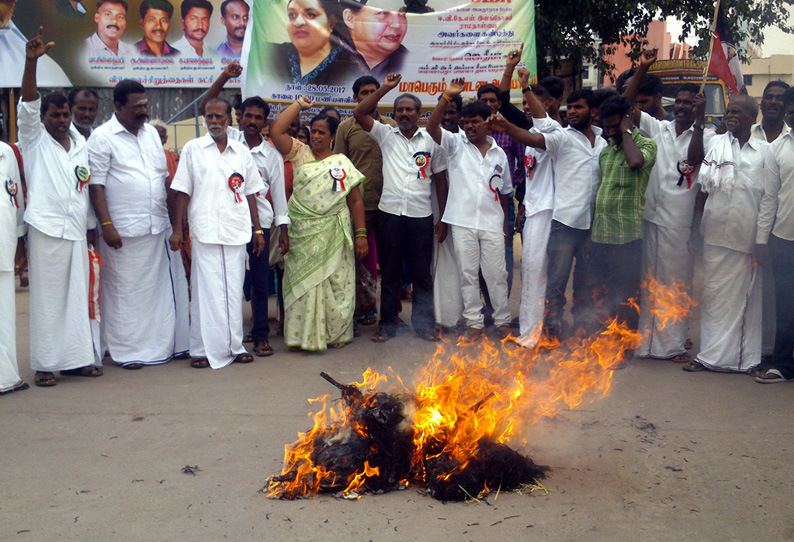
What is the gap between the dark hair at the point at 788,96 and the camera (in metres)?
5.26

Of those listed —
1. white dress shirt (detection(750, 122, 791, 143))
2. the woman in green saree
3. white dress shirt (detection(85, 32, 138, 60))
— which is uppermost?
white dress shirt (detection(85, 32, 138, 60))

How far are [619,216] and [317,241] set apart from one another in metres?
2.51

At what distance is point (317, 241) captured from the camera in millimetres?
6379

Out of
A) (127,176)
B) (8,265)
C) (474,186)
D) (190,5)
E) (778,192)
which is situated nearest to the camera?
(8,265)

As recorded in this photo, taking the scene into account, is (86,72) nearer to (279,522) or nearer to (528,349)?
(528,349)

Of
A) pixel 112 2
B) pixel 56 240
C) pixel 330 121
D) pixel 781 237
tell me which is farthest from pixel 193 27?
pixel 781 237

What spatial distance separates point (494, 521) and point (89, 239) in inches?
161

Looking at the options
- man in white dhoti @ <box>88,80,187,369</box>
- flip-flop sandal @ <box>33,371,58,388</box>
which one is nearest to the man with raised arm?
man in white dhoti @ <box>88,80,187,369</box>

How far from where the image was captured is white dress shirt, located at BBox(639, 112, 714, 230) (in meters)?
5.78

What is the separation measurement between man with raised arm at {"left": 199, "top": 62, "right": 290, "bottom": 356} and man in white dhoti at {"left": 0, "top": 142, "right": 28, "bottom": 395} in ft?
5.77

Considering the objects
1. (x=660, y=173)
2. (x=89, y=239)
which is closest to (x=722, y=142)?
(x=660, y=173)

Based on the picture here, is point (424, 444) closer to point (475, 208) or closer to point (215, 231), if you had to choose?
point (215, 231)

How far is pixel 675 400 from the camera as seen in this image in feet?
16.3

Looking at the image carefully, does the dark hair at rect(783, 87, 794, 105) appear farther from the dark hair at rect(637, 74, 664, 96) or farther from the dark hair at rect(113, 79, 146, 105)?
the dark hair at rect(113, 79, 146, 105)
